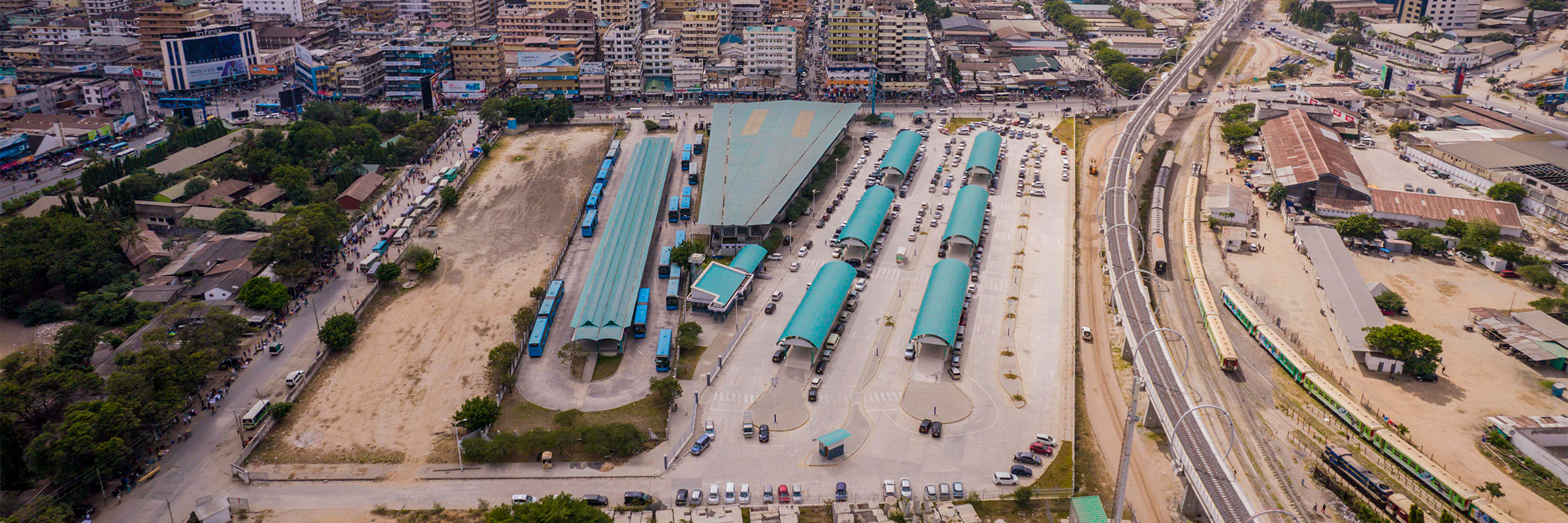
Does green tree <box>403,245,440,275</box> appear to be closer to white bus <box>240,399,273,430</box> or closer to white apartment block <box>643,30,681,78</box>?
white bus <box>240,399,273,430</box>

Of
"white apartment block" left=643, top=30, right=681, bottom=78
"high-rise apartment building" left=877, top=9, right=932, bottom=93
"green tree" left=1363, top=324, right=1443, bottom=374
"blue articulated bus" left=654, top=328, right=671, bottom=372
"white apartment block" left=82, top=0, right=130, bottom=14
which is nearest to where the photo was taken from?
"green tree" left=1363, top=324, right=1443, bottom=374

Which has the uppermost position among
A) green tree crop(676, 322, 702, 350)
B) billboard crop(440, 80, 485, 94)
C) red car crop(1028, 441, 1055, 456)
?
billboard crop(440, 80, 485, 94)

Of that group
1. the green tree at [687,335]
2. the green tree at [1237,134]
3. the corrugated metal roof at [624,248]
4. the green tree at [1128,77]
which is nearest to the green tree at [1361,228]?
the green tree at [1237,134]

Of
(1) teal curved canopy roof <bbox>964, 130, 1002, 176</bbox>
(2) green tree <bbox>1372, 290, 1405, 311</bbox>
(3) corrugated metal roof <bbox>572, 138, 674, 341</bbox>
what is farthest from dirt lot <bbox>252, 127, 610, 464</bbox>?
(2) green tree <bbox>1372, 290, 1405, 311</bbox>

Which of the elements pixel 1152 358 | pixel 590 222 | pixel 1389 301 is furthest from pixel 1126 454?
pixel 590 222

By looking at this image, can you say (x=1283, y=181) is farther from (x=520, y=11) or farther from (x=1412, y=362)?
(x=520, y=11)

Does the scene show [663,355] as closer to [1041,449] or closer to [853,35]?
[1041,449]
